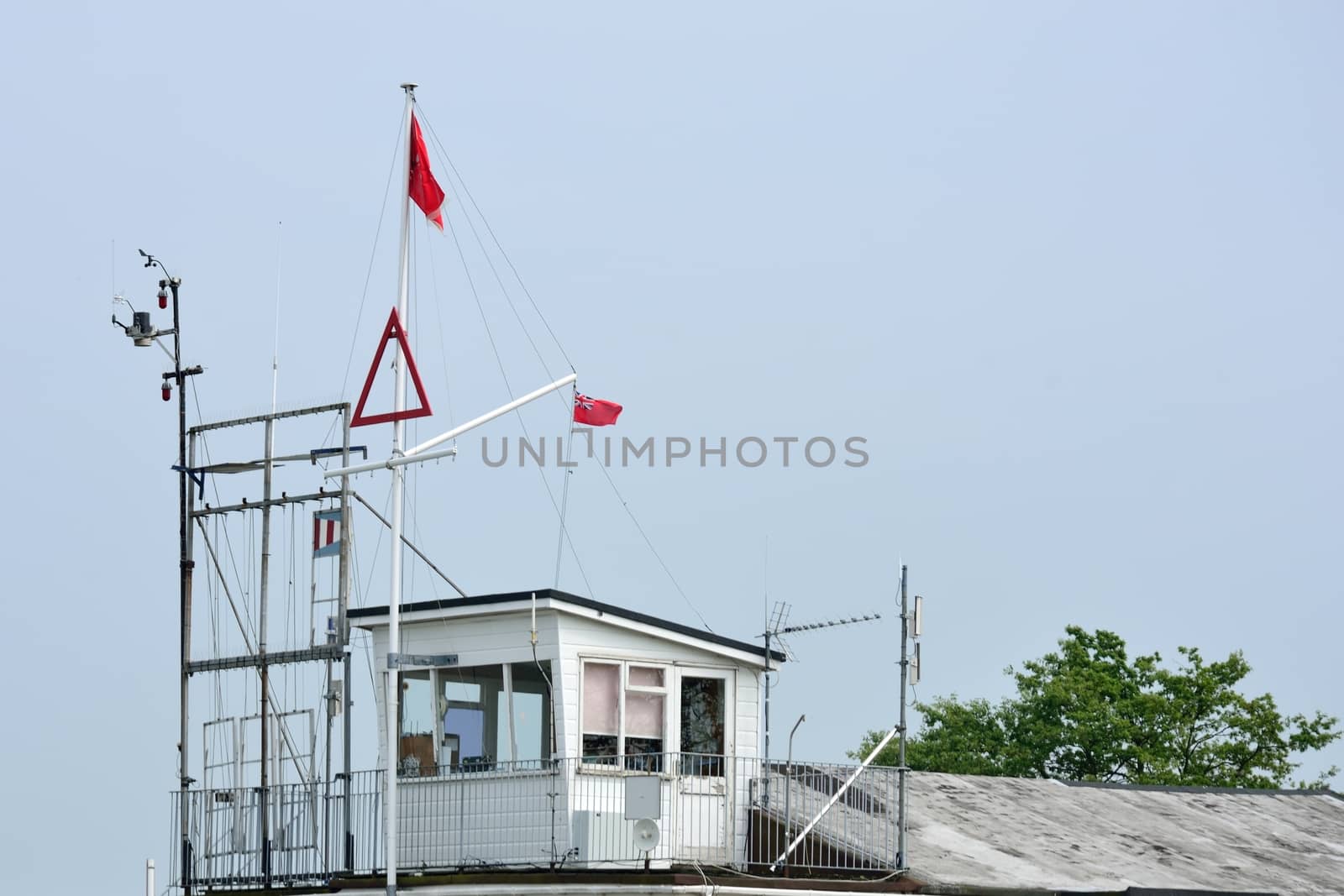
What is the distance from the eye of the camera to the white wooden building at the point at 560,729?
2648 centimetres

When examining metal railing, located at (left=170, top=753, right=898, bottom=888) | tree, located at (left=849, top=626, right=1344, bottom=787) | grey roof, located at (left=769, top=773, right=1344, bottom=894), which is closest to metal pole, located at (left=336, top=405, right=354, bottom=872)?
metal railing, located at (left=170, top=753, right=898, bottom=888)

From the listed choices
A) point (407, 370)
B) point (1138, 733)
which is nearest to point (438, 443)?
point (407, 370)

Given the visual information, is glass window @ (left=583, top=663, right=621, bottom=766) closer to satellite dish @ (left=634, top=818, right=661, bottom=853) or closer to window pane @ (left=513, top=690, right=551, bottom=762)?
window pane @ (left=513, top=690, right=551, bottom=762)

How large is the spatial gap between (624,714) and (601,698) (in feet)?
1.29

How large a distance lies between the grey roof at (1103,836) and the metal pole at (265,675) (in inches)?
307

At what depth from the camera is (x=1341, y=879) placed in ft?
103

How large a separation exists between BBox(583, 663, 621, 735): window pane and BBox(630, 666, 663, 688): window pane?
254mm

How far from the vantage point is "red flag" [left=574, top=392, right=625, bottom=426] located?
93.9 feet

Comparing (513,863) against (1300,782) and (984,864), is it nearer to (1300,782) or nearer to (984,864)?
(984,864)

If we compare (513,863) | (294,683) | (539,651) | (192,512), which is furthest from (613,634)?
(192,512)

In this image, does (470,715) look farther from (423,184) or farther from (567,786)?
(423,184)

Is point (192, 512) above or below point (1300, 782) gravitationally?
above

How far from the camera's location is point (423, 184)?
2791 cm

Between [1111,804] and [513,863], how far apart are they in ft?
40.0
